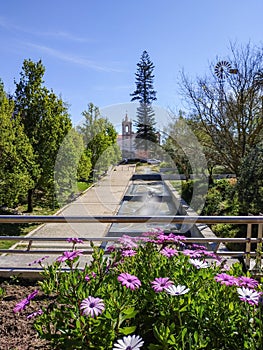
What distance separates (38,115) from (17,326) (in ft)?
26.0

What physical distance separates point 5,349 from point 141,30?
750 cm

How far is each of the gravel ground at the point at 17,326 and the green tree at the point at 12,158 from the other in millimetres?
5411

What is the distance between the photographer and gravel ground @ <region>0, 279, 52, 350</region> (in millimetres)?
1865

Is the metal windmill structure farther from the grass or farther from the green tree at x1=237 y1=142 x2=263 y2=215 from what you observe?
the grass

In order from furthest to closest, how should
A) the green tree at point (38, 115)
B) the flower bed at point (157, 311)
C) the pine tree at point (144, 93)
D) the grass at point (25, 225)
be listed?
the pine tree at point (144, 93)
the green tree at point (38, 115)
the grass at point (25, 225)
the flower bed at point (157, 311)

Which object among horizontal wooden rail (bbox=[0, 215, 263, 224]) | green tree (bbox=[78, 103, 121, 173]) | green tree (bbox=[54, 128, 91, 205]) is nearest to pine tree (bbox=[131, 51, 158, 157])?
green tree (bbox=[78, 103, 121, 173])

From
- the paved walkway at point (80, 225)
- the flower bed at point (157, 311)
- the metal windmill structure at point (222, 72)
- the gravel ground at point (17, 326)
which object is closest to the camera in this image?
the flower bed at point (157, 311)

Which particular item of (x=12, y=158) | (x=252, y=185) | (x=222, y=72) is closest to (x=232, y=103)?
(x=222, y=72)

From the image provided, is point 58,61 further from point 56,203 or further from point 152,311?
point 152,311

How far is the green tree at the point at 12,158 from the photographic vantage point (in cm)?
767

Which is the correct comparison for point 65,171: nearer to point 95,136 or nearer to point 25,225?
point 25,225

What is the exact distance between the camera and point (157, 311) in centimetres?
144

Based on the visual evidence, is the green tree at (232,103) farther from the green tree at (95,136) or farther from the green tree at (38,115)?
the green tree at (95,136)

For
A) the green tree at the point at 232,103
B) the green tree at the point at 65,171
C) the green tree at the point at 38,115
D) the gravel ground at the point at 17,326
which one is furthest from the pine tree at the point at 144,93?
the gravel ground at the point at 17,326
